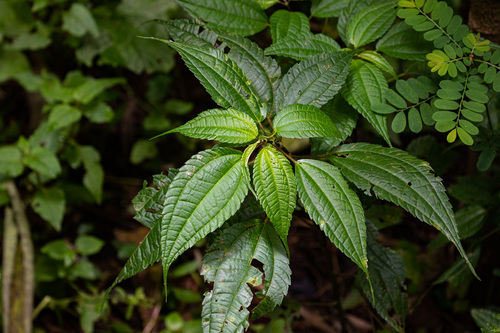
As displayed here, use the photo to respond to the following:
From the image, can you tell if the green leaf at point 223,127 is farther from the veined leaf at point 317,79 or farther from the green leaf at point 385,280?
the green leaf at point 385,280

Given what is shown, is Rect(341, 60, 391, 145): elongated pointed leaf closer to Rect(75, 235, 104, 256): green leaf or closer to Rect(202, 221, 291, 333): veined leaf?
Rect(202, 221, 291, 333): veined leaf

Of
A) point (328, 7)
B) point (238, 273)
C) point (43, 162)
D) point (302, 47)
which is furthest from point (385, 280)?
point (43, 162)

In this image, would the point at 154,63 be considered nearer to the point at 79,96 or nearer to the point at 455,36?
the point at 79,96

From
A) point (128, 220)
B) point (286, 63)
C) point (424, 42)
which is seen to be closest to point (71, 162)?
point (128, 220)

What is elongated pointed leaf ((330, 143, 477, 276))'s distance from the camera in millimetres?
978

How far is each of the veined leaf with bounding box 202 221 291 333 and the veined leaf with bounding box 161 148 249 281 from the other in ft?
0.52

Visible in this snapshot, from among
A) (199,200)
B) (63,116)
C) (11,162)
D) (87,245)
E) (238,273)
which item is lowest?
(87,245)

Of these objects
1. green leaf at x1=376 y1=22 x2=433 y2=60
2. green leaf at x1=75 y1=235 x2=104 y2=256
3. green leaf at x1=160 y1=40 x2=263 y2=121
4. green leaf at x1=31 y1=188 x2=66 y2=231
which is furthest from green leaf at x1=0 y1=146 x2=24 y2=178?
green leaf at x1=376 y1=22 x2=433 y2=60

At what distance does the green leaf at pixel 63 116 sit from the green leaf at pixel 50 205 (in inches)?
16.8

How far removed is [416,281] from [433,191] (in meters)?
1.18

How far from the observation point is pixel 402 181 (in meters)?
1.04

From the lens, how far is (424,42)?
4.09 feet

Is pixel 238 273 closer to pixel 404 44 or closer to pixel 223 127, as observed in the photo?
pixel 223 127

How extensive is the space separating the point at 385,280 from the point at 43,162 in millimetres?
1945
